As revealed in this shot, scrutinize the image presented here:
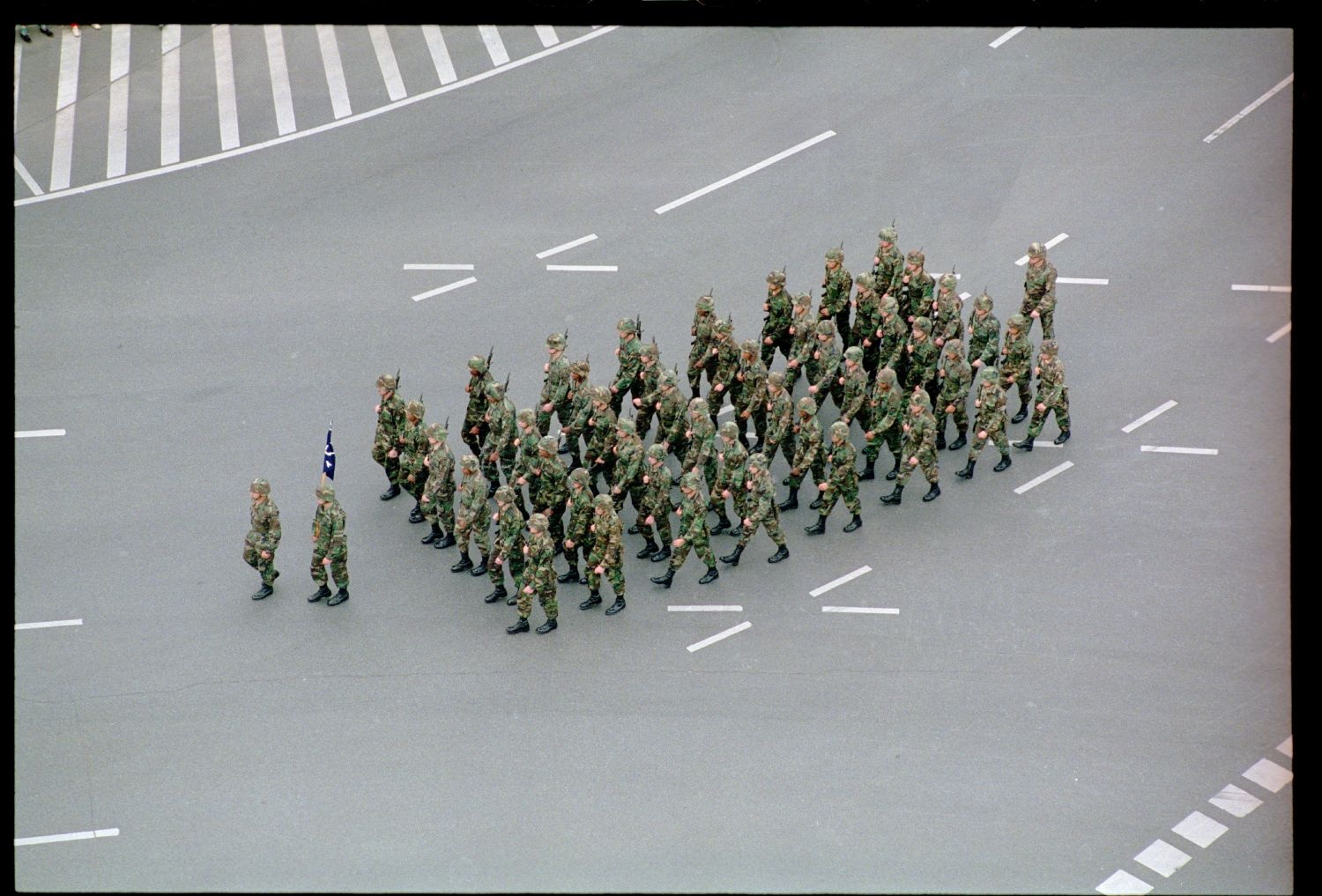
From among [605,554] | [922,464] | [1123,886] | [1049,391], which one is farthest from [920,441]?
[1123,886]

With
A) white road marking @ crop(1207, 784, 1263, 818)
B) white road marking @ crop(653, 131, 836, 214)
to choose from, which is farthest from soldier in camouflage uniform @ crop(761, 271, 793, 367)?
white road marking @ crop(1207, 784, 1263, 818)

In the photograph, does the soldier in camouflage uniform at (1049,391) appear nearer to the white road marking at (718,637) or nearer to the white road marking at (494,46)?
the white road marking at (718,637)

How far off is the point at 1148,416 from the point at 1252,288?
379cm

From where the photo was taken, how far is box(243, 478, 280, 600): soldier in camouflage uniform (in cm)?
2645

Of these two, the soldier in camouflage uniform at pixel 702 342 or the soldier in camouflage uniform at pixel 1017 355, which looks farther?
the soldier in camouflage uniform at pixel 702 342

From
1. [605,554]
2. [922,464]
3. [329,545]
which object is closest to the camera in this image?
[605,554]

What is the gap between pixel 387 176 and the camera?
3541 cm

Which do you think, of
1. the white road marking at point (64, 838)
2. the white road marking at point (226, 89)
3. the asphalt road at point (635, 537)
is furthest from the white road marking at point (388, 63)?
the white road marking at point (64, 838)

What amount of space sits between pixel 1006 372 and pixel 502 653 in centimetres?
831

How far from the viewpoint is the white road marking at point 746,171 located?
114 ft

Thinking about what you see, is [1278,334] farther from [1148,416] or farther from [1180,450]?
[1180,450]

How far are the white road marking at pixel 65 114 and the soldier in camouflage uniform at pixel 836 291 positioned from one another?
13514 mm

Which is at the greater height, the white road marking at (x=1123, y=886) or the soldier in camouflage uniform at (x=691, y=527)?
the soldier in camouflage uniform at (x=691, y=527)

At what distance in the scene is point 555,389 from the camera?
29.0 m
